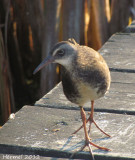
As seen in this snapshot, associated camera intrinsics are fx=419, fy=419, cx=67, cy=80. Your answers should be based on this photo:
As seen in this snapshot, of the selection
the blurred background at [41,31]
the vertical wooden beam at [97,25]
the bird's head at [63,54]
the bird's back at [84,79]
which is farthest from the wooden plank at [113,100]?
the vertical wooden beam at [97,25]

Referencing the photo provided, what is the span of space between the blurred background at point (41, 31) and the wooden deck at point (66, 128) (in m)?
1.56

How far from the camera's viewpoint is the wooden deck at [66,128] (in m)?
2.78

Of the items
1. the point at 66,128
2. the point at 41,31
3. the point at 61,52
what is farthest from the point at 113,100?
the point at 41,31

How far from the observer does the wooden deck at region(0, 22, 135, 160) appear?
2.78m

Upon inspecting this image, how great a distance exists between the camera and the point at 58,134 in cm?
299

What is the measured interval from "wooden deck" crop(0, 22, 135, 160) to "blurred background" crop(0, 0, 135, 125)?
1.56m

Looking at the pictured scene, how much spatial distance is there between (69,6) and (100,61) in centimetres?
232

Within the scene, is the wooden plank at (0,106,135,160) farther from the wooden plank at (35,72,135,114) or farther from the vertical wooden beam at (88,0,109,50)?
the vertical wooden beam at (88,0,109,50)

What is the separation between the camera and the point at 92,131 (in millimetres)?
3094

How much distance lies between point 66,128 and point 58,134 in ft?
0.37

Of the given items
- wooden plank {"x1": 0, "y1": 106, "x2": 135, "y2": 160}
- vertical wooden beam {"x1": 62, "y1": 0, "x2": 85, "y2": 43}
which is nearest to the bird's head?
wooden plank {"x1": 0, "y1": 106, "x2": 135, "y2": 160}

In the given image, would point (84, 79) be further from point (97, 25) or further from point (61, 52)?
point (97, 25)

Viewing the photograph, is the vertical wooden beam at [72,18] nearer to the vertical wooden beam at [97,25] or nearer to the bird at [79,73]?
the vertical wooden beam at [97,25]

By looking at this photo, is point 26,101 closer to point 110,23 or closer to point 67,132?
point 110,23
